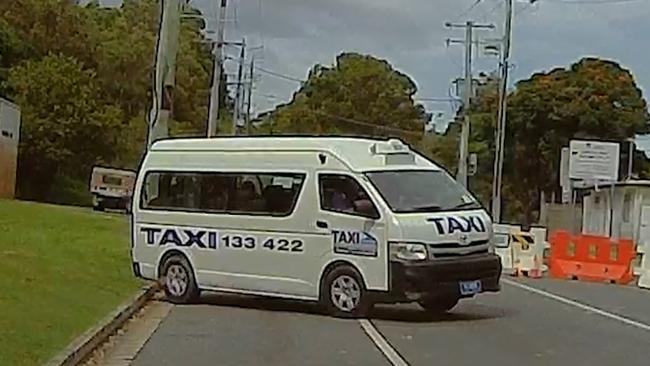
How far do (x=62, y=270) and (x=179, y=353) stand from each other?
7559mm

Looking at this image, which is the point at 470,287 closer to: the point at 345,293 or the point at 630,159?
the point at 345,293

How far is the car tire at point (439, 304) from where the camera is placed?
18.9 m

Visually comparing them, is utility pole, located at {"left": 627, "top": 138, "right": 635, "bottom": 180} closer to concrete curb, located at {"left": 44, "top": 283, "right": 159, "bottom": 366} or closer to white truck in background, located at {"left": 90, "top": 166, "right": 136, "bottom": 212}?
white truck in background, located at {"left": 90, "top": 166, "right": 136, "bottom": 212}

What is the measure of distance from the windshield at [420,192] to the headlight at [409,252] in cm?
55

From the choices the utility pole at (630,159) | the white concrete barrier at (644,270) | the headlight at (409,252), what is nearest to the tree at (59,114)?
the utility pole at (630,159)

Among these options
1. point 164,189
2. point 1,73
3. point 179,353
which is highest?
point 1,73

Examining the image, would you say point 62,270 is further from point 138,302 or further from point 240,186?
point 240,186

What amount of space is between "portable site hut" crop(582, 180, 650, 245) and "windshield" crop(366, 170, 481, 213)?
26.8 m

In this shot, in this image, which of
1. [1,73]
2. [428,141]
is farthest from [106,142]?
[428,141]

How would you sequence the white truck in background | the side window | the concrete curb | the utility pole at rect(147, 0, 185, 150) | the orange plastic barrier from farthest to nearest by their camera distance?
the white truck in background
the orange plastic barrier
the utility pole at rect(147, 0, 185, 150)
the side window
the concrete curb

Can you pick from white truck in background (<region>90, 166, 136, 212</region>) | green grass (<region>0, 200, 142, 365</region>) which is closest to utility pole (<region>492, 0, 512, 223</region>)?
white truck in background (<region>90, 166, 136, 212</region>)

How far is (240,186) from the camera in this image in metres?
20.6

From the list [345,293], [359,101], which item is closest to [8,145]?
[359,101]

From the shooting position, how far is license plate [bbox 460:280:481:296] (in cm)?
1847
